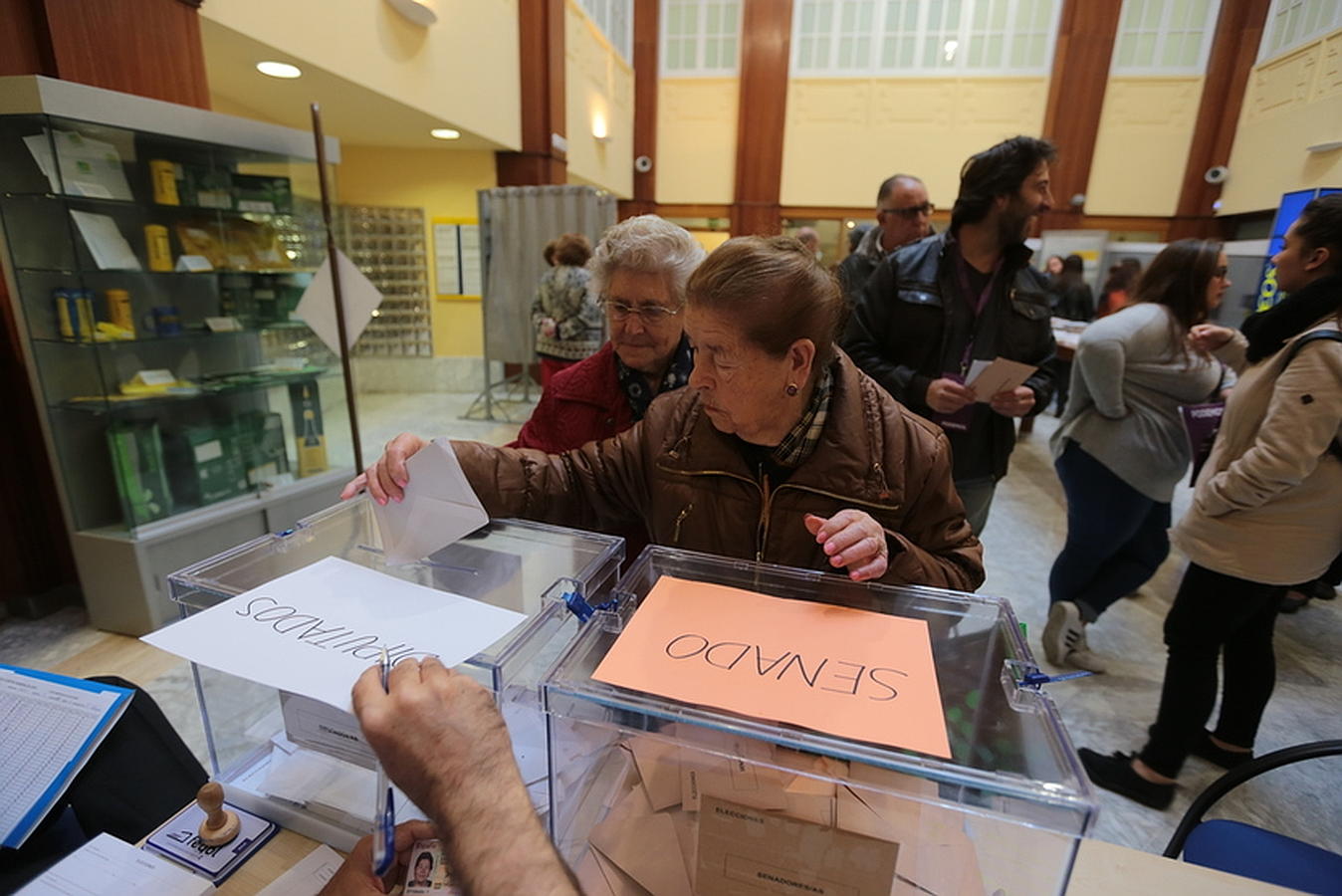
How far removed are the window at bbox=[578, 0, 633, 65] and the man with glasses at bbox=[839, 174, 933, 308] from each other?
19.0 feet

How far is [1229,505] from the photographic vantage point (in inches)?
63.5

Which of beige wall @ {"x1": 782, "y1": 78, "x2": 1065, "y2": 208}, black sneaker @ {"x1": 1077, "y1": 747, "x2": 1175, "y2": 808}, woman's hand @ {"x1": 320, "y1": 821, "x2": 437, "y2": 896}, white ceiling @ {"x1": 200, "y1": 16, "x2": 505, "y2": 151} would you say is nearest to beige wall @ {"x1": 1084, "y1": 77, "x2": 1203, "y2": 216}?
beige wall @ {"x1": 782, "y1": 78, "x2": 1065, "y2": 208}

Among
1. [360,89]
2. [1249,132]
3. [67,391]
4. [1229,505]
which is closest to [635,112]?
[360,89]

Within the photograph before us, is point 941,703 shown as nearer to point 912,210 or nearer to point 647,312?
point 647,312

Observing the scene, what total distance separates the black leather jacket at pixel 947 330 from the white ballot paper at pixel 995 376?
0.14m

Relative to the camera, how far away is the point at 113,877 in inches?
26.9

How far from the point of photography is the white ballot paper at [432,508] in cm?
89

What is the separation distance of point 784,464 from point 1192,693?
5.33ft

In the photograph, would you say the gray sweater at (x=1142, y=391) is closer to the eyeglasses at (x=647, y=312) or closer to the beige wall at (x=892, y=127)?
the eyeglasses at (x=647, y=312)

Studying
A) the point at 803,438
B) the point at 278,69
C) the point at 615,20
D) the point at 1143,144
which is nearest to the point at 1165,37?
the point at 1143,144

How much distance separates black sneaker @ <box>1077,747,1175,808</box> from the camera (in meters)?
1.84

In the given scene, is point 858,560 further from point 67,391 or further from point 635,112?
point 635,112

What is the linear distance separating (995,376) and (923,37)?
8.67 m

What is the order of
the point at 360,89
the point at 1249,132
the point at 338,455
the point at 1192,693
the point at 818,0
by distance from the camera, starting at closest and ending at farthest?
the point at 1192,693 → the point at 338,455 → the point at 360,89 → the point at 1249,132 → the point at 818,0
